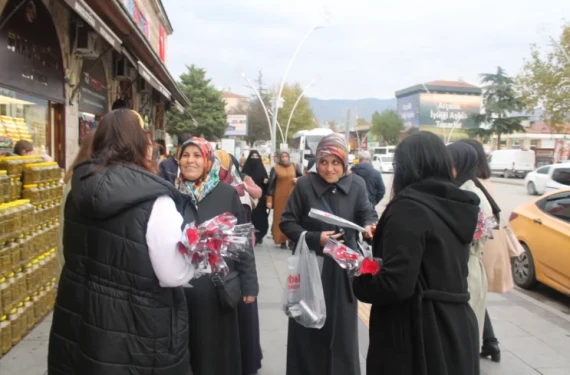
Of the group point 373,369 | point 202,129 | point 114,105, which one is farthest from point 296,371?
point 202,129

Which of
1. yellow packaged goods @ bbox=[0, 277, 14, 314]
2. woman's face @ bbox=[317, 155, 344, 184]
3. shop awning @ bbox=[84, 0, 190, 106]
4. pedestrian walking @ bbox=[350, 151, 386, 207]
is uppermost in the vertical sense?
shop awning @ bbox=[84, 0, 190, 106]

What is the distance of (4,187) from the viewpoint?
4.31 m

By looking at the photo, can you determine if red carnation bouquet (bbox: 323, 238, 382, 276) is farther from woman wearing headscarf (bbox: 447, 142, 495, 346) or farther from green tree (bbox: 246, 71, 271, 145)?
green tree (bbox: 246, 71, 271, 145)

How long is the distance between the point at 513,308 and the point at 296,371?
12.6ft

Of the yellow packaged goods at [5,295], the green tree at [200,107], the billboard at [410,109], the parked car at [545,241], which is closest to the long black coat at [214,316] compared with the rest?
the yellow packaged goods at [5,295]

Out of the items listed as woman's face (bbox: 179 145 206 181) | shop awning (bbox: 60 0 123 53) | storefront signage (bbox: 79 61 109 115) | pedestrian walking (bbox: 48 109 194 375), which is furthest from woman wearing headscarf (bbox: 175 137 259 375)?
storefront signage (bbox: 79 61 109 115)

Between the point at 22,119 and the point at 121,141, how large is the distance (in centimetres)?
569

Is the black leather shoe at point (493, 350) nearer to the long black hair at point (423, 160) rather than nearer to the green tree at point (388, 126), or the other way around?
the long black hair at point (423, 160)

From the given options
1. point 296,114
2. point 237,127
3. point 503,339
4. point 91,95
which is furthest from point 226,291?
point 296,114

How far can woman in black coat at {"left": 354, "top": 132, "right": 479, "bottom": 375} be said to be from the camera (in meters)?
2.23

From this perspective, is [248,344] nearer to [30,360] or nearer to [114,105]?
[30,360]

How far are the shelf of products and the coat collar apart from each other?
2582 mm

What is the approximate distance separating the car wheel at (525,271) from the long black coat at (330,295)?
14.7ft

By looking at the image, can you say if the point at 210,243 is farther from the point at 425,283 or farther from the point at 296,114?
Answer: the point at 296,114
